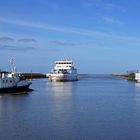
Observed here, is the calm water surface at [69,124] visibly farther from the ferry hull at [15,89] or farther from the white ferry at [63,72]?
the white ferry at [63,72]

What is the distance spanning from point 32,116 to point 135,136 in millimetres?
10140

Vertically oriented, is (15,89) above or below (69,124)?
above

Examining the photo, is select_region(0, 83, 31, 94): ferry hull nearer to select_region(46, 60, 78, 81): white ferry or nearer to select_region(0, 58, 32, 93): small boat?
select_region(0, 58, 32, 93): small boat

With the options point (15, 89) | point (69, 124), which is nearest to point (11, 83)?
point (15, 89)

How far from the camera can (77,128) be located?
84.4 ft

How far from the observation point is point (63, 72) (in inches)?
4766

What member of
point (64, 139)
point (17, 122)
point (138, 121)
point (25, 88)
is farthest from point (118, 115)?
point (25, 88)

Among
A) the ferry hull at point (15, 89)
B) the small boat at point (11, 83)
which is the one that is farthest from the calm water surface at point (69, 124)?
the small boat at point (11, 83)

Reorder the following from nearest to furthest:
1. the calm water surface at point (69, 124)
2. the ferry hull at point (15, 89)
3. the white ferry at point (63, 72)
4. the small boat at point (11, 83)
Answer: the calm water surface at point (69, 124) → the ferry hull at point (15, 89) → the small boat at point (11, 83) → the white ferry at point (63, 72)

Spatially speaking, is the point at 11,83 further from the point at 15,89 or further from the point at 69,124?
the point at 69,124

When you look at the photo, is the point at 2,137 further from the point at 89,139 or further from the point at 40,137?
the point at 89,139

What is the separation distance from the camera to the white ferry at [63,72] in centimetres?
11919

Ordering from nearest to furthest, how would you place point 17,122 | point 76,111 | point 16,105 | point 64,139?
point 64,139 < point 17,122 < point 76,111 < point 16,105

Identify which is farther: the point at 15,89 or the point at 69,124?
the point at 15,89
